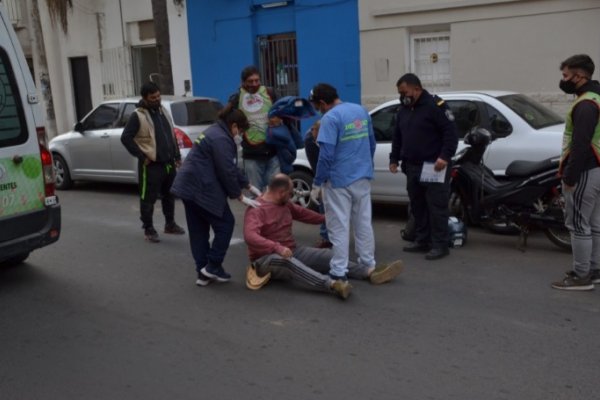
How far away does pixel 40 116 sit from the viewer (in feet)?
20.0

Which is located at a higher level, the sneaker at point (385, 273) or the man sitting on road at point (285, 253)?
the man sitting on road at point (285, 253)

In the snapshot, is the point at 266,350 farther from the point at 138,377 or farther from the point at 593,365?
the point at 593,365

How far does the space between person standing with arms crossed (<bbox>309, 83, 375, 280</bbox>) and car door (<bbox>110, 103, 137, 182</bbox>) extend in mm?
5680

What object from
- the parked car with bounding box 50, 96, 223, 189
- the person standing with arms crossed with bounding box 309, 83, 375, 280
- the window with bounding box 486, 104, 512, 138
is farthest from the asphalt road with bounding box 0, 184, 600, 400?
the parked car with bounding box 50, 96, 223, 189

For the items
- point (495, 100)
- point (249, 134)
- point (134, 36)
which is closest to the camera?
point (249, 134)

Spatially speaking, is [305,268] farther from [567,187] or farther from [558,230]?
[558,230]

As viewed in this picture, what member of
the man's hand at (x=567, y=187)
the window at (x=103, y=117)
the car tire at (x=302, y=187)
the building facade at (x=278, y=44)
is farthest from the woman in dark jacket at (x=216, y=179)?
the building facade at (x=278, y=44)

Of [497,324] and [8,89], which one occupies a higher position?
[8,89]

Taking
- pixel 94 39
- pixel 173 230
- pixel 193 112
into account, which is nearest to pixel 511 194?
pixel 173 230

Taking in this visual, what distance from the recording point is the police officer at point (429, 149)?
6.52 m

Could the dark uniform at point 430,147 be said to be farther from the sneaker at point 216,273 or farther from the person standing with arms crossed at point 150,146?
the person standing with arms crossed at point 150,146

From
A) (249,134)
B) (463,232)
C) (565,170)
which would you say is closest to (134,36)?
(249,134)

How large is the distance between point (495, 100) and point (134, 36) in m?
11.8

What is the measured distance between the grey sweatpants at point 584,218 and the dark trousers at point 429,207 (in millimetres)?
1270
